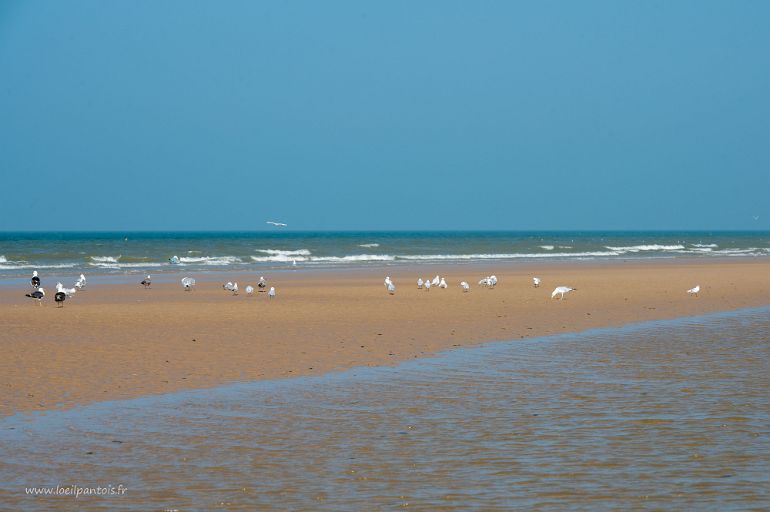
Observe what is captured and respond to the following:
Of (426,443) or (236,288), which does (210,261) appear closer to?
(236,288)

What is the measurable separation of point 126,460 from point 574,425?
3735 mm

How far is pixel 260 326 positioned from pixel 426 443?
31.3 ft

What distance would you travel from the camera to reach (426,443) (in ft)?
25.3

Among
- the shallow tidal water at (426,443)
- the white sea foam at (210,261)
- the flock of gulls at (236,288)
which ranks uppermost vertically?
the shallow tidal water at (426,443)

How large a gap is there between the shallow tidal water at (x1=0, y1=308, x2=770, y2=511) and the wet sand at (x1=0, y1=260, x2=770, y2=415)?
1145 mm

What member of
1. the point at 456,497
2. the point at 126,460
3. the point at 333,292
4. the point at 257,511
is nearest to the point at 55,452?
the point at 126,460

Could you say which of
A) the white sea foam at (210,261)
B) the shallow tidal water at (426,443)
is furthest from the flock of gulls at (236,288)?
the white sea foam at (210,261)

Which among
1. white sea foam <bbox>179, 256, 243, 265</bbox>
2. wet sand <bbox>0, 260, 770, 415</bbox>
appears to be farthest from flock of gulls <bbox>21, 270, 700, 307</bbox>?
white sea foam <bbox>179, 256, 243, 265</bbox>

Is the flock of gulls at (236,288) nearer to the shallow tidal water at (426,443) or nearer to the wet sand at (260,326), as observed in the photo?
the wet sand at (260,326)

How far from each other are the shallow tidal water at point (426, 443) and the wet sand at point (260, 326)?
3.76ft

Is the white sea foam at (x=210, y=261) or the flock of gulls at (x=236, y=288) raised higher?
the flock of gulls at (x=236, y=288)

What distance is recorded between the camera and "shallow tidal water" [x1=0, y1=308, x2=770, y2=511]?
20.4 ft

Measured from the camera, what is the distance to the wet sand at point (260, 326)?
448 inches

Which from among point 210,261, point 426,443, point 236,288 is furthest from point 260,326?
point 210,261
